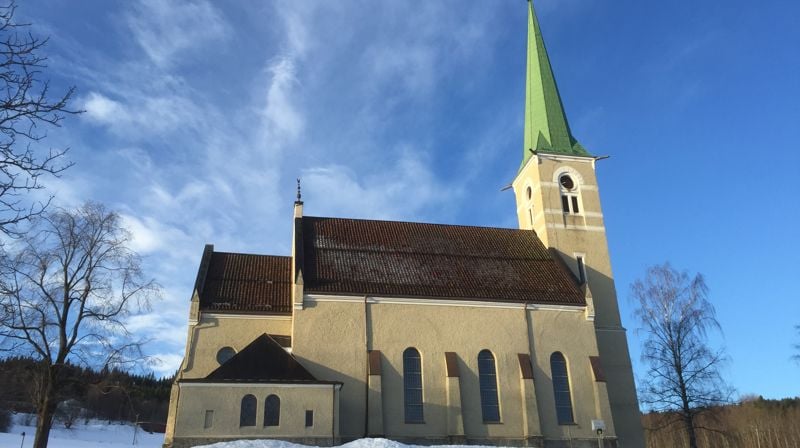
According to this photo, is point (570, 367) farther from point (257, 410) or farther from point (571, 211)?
point (257, 410)

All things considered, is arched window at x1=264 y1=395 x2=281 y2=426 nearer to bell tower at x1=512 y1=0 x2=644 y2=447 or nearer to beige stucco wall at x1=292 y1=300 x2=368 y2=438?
beige stucco wall at x1=292 y1=300 x2=368 y2=438

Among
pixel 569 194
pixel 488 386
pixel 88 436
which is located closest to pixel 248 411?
pixel 488 386

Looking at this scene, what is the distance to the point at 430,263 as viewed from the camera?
102ft

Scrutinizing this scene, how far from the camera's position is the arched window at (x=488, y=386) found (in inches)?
1062

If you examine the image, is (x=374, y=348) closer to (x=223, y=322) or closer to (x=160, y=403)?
(x=223, y=322)

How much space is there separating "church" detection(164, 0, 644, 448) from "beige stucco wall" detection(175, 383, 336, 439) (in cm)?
4

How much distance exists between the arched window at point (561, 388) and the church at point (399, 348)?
55mm

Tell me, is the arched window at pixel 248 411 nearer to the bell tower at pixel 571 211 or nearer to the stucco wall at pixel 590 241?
the bell tower at pixel 571 211

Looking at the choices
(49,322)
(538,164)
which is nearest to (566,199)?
(538,164)

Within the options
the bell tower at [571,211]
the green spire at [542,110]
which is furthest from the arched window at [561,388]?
the green spire at [542,110]

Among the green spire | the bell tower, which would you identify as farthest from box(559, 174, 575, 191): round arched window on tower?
the green spire

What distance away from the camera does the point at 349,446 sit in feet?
66.0

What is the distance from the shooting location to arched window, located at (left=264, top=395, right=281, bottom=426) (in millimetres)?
23109

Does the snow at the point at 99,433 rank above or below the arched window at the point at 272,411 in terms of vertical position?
above
